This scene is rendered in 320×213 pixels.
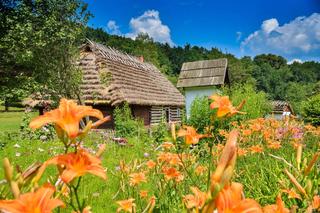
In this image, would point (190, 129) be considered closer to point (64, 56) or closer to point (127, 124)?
point (127, 124)

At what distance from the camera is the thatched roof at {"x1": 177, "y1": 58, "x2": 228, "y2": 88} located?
22688mm

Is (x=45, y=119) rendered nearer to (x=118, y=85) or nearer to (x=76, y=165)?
(x=76, y=165)

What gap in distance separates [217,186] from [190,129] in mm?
1027

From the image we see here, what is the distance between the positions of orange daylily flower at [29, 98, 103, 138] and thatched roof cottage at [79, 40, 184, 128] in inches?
522

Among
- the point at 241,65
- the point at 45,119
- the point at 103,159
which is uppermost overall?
the point at 241,65

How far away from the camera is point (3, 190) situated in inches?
36.1

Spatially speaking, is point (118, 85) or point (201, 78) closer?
point (118, 85)

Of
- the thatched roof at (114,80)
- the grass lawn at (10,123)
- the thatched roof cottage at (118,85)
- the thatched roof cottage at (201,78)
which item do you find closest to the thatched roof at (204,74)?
the thatched roof cottage at (201,78)

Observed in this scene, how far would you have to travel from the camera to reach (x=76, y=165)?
804 millimetres

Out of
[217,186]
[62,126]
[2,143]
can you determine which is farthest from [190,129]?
[2,143]

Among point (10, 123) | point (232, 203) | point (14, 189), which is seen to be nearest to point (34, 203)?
point (14, 189)

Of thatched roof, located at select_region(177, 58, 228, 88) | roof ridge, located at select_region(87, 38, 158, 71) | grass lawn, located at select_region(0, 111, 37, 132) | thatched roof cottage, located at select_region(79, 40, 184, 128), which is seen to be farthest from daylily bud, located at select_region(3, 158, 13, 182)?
thatched roof, located at select_region(177, 58, 228, 88)

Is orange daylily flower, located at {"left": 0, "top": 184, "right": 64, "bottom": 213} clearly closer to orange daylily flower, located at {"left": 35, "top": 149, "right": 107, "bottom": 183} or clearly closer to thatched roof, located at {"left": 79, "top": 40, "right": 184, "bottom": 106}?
orange daylily flower, located at {"left": 35, "top": 149, "right": 107, "bottom": 183}

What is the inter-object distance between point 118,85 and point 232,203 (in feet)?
54.0
